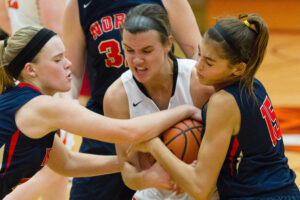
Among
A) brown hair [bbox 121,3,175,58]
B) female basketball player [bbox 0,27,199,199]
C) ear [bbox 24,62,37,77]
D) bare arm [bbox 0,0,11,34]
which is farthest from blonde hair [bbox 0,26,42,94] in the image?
bare arm [bbox 0,0,11,34]

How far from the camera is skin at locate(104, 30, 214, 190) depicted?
3193mm

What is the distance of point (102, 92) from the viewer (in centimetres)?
417

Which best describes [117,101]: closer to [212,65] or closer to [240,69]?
[212,65]

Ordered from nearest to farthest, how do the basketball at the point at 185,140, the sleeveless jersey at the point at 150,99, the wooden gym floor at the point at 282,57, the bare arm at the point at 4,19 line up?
1. the basketball at the point at 185,140
2. the sleeveless jersey at the point at 150,99
3. the bare arm at the point at 4,19
4. the wooden gym floor at the point at 282,57

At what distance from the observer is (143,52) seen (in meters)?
3.20

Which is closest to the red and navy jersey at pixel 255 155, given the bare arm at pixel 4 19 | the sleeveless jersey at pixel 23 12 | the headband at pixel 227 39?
the headband at pixel 227 39

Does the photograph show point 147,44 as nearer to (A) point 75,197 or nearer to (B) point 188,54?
(B) point 188,54

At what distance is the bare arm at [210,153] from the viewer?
9.69 ft

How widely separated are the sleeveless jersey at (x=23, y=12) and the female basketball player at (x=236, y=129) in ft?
7.45

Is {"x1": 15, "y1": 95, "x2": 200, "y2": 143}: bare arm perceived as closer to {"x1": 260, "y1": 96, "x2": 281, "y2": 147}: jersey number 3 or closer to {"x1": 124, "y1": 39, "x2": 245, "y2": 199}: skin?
{"x1": 124, "y1": 39, "x2": 245, "y2": 199}: skin

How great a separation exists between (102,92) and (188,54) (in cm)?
76

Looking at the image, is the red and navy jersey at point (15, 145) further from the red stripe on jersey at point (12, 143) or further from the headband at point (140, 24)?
the headband at point (140, 24)

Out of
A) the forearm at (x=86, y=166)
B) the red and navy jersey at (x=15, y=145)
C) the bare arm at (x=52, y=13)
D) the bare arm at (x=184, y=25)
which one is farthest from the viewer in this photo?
the bare arm at (x=52, y=13)


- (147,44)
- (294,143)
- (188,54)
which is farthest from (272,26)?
(147,44)
